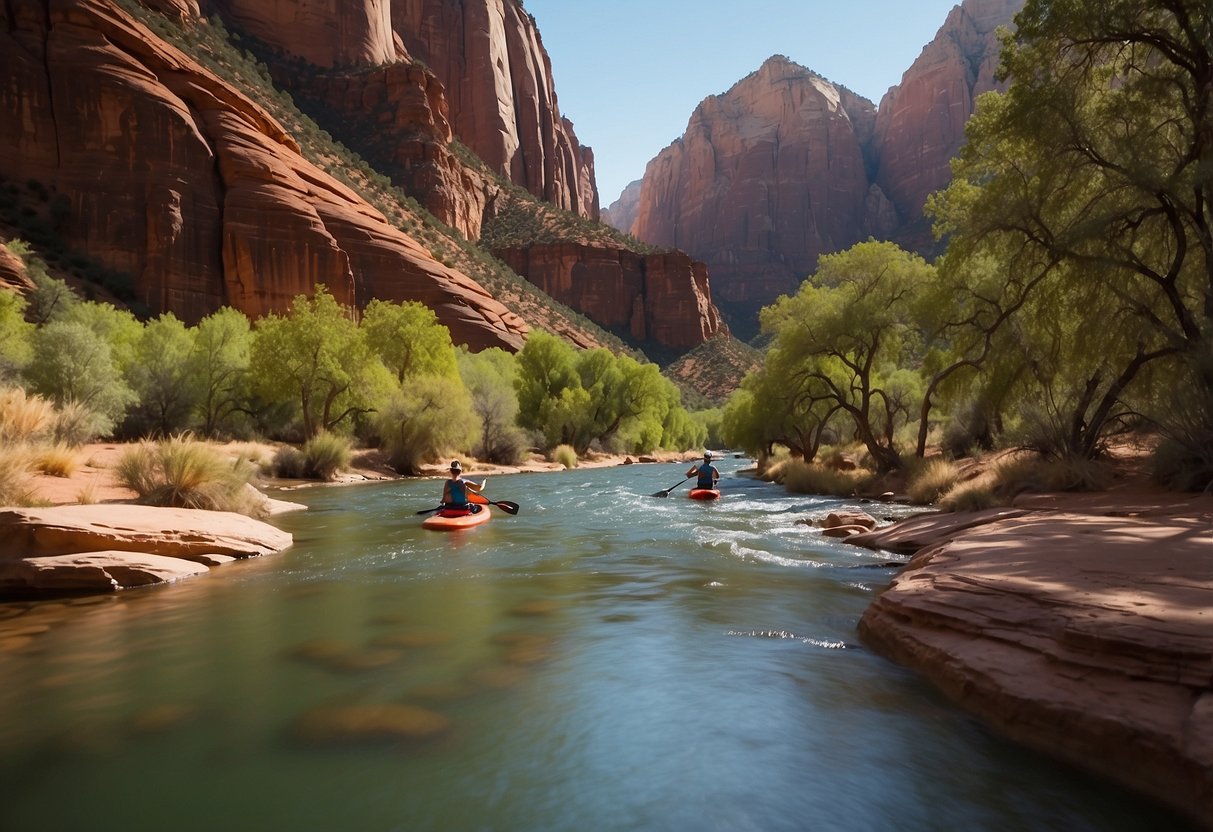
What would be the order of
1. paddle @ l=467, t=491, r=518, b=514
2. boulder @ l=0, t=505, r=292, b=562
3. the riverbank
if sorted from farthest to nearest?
paddle @ l=467, t=491, r=518, b=514 < the riverbank < boulder @ l=0, t=505, r=292, b=562

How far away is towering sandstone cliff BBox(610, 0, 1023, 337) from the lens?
151 m

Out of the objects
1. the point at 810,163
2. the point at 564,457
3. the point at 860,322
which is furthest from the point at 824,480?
the point at 810,163

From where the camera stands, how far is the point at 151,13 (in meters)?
53.2

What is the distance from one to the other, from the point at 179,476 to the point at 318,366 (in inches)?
772

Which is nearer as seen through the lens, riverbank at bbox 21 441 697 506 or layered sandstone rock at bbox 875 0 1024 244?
riverbank at bbox 21 441 697 506

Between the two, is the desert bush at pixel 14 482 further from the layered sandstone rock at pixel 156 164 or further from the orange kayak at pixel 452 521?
the layered sandstone rock at pixel 156 164

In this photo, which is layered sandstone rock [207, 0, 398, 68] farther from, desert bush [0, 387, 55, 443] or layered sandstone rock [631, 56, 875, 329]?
layered sandstone rock [631, 56, 875, 329]

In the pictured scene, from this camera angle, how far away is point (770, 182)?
167250 mm

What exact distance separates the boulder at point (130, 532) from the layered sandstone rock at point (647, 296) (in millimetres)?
96915

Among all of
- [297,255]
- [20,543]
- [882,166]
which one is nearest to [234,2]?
[297,255]

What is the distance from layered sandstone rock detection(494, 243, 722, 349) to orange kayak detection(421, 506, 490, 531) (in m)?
92.7

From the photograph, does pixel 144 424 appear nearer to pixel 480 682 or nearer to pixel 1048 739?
pixel 480 682

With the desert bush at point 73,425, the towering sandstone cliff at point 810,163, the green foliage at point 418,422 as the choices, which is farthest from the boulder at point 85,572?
the towering sandstone cliff at point 810,163

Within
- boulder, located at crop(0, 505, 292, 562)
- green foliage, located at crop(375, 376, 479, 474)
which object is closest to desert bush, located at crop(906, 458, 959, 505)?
boulder, located at crop(0, 505, 292, 562)
